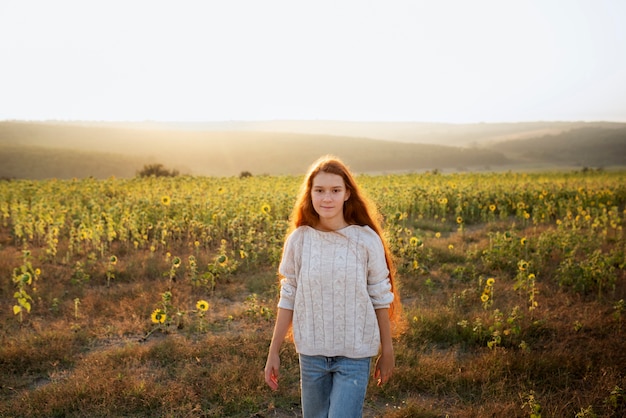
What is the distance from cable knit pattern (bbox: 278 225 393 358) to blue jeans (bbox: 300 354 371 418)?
0.19ft

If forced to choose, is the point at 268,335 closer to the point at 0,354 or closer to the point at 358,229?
the point at 0,354

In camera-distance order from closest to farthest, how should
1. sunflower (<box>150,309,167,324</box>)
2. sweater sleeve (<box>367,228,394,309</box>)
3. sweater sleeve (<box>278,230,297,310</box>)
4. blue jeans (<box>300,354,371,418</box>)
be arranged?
1. blue jeans (<box>300,354,371,418</box>)
2. sweater sleeve (<box>367,228,394,309</box>)
3. sweater sleeve (<box>278,230,297,310</box>)
4. sunflower (<box>150,309,167,324</box>)

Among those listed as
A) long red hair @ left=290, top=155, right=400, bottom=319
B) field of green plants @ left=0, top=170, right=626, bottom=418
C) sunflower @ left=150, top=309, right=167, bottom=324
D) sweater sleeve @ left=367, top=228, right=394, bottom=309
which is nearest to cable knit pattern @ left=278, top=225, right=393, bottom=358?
sweater sleeve @ left=367, top=228, right=394, bottom=309

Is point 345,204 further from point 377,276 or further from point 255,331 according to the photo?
point 255,331

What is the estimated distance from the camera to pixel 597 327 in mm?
6000

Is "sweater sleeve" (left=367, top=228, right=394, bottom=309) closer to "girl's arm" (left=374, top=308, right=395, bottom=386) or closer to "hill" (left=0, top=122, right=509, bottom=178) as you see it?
"girl's arm" (left=374, top=308, right=395, bottom=386)

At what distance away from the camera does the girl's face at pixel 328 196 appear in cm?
275

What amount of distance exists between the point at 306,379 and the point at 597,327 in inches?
182

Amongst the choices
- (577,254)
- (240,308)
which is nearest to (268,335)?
(240,308)

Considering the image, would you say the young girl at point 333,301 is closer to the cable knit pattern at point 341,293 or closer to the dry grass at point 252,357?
the cable knit pattern at point 341,293

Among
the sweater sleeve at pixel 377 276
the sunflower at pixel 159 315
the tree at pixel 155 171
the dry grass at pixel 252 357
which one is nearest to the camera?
the sweater sleeve at pixel 377 276

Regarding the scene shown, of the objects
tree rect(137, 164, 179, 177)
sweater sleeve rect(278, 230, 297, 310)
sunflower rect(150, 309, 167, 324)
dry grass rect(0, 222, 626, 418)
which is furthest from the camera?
tree rect(137, 164, 179, 177)

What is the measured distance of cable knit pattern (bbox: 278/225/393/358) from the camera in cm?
268

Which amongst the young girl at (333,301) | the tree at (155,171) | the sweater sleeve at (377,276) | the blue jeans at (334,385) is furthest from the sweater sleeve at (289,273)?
the tree at (155,171)
